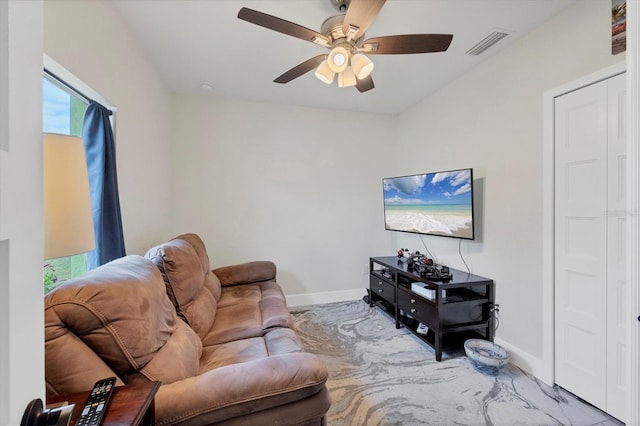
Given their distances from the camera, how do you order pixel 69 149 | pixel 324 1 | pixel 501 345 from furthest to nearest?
pixel 501 345, pixel 324 1, pixel 69 149

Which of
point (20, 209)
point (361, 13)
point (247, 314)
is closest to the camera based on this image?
point (20, 209)

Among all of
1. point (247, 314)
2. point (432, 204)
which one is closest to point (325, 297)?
point (247, 314)

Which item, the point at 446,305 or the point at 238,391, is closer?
the point at 238,391

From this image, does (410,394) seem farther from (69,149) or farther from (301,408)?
(69,149)

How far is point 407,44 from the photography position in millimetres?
1654

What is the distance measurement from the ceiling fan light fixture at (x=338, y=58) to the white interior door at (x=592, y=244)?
156cm

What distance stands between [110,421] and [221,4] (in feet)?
7.41

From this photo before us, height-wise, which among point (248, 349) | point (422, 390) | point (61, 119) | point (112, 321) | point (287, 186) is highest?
point (61, 119)

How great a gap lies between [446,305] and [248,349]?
1616mm

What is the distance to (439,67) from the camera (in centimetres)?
261

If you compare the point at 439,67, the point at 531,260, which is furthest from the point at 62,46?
the point at 531,260

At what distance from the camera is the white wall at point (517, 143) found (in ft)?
5.90

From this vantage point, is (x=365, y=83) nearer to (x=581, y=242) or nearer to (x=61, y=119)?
(x=581, y=242)

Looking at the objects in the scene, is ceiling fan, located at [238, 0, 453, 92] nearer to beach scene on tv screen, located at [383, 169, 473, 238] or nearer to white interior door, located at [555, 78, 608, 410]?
white interior door, located at [555, 78, 608, 410]
